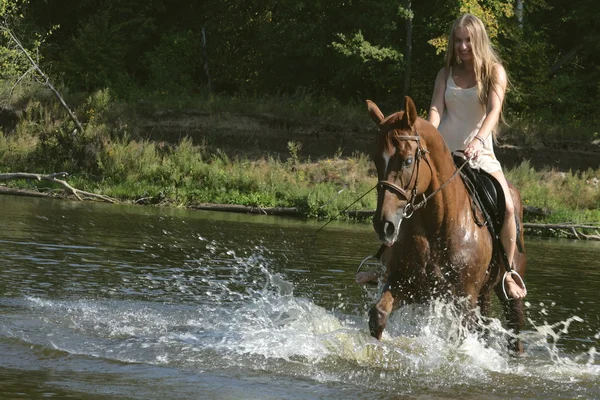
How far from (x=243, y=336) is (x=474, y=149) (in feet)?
9.13

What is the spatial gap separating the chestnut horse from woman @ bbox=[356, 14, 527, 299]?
384mm

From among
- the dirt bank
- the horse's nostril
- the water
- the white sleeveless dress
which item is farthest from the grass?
the horse's nostril

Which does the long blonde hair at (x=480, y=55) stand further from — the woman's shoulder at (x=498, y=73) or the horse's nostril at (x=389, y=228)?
the horse's nostril at (x=389, y=228)

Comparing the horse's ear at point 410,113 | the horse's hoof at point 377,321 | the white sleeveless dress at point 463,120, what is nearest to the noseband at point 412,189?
the horse's ear at point 410,113

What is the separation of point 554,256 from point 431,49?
19.5 metres

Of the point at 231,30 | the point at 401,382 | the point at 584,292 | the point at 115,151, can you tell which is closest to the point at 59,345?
the point at 401,382

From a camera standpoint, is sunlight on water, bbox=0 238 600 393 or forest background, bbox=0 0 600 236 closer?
sunlight on water, bbox=0 238 600 393

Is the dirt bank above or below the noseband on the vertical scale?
below

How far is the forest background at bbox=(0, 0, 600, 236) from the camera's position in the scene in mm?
31531

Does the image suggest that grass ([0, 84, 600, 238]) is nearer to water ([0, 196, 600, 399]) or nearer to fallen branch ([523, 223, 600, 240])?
fallen branch ([523, 223, 600, 240])

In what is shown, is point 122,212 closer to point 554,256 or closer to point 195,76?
point 554,256

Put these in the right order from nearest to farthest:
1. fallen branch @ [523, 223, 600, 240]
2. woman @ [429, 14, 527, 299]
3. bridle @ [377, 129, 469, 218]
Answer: bridle @ [377, 129, 469, 218] → woman @ [429, 14, 527, 299] → fallen branch @ [523, 223, 600, 240]

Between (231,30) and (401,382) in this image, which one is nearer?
(401,382)

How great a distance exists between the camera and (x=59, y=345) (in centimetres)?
797
